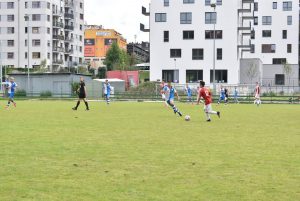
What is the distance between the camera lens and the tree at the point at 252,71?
8188 cm

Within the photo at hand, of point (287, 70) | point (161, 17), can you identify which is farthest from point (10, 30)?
point (287, 70)

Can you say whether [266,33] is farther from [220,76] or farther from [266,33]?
[220,76]

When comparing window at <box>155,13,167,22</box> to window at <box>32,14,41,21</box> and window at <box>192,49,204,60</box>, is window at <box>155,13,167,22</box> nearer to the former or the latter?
window at <box>192,49,204,60</box>

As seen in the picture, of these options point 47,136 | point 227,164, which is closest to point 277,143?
point 227,164

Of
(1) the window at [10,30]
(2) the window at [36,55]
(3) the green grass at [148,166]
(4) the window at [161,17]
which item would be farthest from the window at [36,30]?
(3) the green grass at [148,166]

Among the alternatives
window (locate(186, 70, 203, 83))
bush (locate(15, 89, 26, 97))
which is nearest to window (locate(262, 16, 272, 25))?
window (locate(186, 70, 203, 83))

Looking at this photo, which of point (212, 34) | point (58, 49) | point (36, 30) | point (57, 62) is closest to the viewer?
point (212, 34)

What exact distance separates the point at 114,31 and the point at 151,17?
101555 millimetres

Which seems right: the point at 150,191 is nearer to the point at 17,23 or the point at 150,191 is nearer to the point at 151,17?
the point at 151,17

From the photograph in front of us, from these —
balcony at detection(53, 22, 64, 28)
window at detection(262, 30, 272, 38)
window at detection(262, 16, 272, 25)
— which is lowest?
window at detection(262, 30, 272, 38)

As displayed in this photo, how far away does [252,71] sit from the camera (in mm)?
82062

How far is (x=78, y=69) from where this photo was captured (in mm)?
118812

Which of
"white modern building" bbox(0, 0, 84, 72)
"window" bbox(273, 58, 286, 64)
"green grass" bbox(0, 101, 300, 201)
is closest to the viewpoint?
"green grass" bbox(0, 101, 300, 201)

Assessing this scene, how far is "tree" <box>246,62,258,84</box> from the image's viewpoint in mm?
81875
